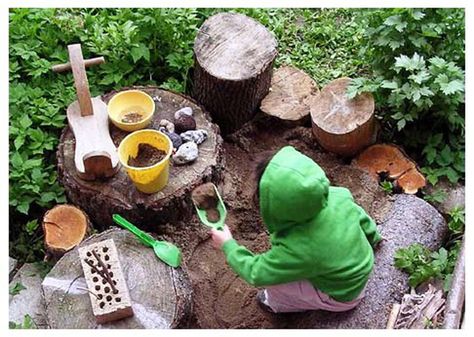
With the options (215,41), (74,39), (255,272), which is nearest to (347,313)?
(255,272)

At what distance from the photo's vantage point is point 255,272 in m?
2.83

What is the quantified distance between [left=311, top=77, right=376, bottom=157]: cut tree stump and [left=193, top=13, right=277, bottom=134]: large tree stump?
0.29 meters

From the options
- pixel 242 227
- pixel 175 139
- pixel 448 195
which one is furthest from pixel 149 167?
pixel 448 195

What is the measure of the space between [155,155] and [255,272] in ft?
2.49

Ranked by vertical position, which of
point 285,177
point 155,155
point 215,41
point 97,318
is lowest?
point 97,318

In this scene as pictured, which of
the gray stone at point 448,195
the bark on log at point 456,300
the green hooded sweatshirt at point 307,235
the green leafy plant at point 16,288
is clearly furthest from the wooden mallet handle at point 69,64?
the bark on log at point 456,300

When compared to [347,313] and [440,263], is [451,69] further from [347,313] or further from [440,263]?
[347,313]

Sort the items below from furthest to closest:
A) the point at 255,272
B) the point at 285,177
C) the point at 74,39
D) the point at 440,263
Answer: the point at 74,39 → the point at 440,263 → the point at 255,272 → the point at 285,177

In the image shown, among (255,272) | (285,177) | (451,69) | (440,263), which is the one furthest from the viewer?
(451,69)

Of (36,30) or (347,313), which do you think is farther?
(36,30)

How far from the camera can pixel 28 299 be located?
10.9 feet

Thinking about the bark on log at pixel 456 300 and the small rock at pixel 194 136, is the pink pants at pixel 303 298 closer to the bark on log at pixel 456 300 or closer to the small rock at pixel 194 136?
the bark on log at pixel 456 300

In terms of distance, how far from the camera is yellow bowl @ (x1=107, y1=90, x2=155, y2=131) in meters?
3.46

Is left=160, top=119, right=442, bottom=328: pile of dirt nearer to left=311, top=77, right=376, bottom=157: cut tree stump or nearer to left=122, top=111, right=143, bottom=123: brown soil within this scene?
left=311, top=77, right=376, bottom=157: cut tree stump
